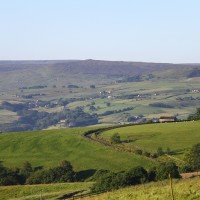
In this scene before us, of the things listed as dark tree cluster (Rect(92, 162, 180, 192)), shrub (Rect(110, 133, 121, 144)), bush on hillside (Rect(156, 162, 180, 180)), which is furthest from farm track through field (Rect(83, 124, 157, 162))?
dark tree cluster (Rect(92, 162, 180, 192))

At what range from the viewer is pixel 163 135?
11312 centimetres

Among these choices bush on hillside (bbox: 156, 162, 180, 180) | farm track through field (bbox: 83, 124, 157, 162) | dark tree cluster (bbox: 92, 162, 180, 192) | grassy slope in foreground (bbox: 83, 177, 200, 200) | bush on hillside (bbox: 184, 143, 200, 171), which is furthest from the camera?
farm track through field (bbox: 83, 124, 157, 162)

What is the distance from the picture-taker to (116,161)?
305ft

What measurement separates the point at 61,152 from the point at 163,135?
78.1 feet

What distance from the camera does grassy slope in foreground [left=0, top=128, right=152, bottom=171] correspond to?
92.2 meters

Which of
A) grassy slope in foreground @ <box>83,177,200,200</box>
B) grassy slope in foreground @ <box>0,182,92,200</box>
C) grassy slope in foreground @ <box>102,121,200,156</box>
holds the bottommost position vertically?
grassy slope in foreground @ <box>102,121,200,156</box>

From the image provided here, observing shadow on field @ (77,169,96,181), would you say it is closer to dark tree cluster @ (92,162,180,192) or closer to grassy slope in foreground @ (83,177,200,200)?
dark tree cluster @ (92,162,180,192)

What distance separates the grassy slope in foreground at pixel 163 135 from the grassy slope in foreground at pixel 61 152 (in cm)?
830

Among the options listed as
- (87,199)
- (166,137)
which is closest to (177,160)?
(166,137)

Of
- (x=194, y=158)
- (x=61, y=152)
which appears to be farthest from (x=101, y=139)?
(x=194, y=158)

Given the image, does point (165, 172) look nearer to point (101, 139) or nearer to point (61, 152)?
point (61, 152)

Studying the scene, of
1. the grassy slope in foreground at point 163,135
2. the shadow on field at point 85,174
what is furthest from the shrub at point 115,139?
the shadow on field at point 85,174

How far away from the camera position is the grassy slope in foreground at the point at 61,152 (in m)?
92.2

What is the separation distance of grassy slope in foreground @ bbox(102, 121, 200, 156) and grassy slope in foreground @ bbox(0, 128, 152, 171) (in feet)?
27.2
